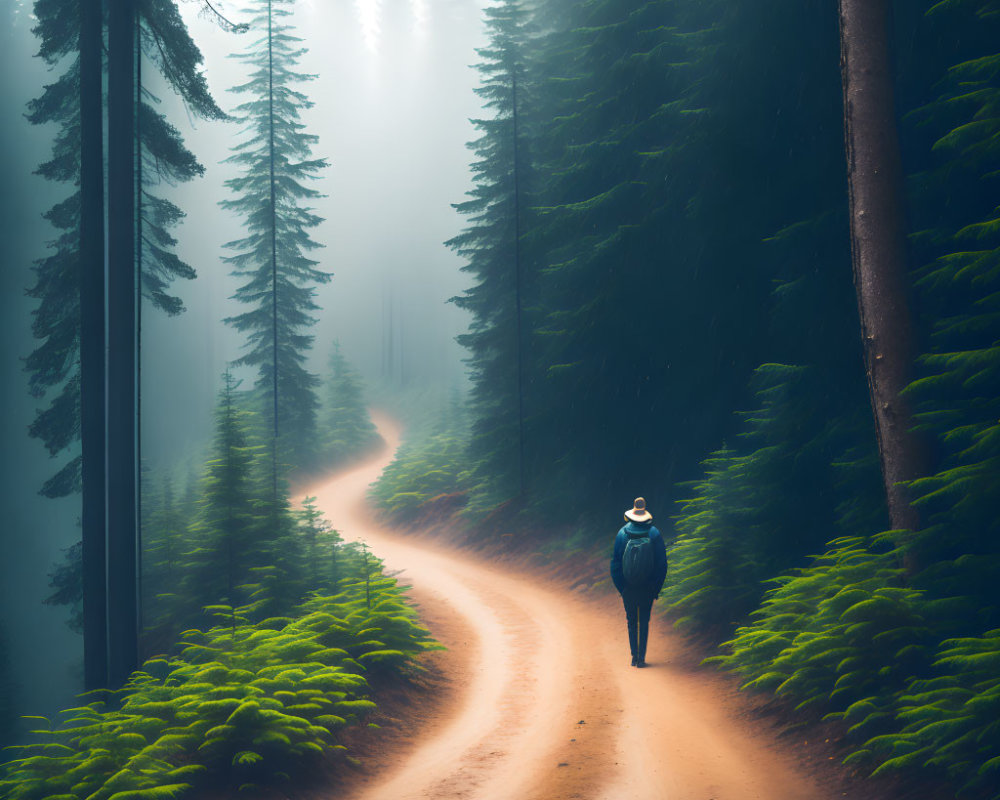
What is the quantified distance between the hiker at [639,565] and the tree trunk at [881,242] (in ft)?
10.4

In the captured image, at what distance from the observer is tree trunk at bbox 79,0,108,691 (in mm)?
10352

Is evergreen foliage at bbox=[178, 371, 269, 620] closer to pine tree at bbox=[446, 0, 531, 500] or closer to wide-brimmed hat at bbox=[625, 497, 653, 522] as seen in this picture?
wide-brimmed hat at bbox=[625, 497, 653, 522]

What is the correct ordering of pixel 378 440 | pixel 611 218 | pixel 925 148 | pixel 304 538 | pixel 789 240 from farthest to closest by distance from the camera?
pixel 378 440
pixel 611 218
pixel 304 538
pixel 789 240
pixel 925 148

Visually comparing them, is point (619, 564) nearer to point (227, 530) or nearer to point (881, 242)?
point (881, 242)

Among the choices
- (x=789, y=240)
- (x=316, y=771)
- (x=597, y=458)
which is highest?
(x=789, y=240)

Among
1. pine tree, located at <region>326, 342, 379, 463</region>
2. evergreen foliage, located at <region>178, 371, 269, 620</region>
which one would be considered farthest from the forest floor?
pine tree, located at <region>326, 342, 379, 463</region>

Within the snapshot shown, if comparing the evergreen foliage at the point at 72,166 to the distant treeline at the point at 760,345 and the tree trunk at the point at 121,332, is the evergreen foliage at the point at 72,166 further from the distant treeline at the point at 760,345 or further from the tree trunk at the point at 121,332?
the distant treeline at the point at 760,345

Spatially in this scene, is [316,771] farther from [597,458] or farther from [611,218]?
[611,218]

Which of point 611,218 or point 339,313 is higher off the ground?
point 339,313

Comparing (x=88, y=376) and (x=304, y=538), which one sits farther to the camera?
(x=304, y=538)

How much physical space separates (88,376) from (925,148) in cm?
1194

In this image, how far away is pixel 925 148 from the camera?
28.5 feet

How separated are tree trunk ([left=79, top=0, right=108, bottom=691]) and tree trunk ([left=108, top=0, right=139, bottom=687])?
21 centimetres

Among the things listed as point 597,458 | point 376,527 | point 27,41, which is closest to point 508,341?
point 597,458
